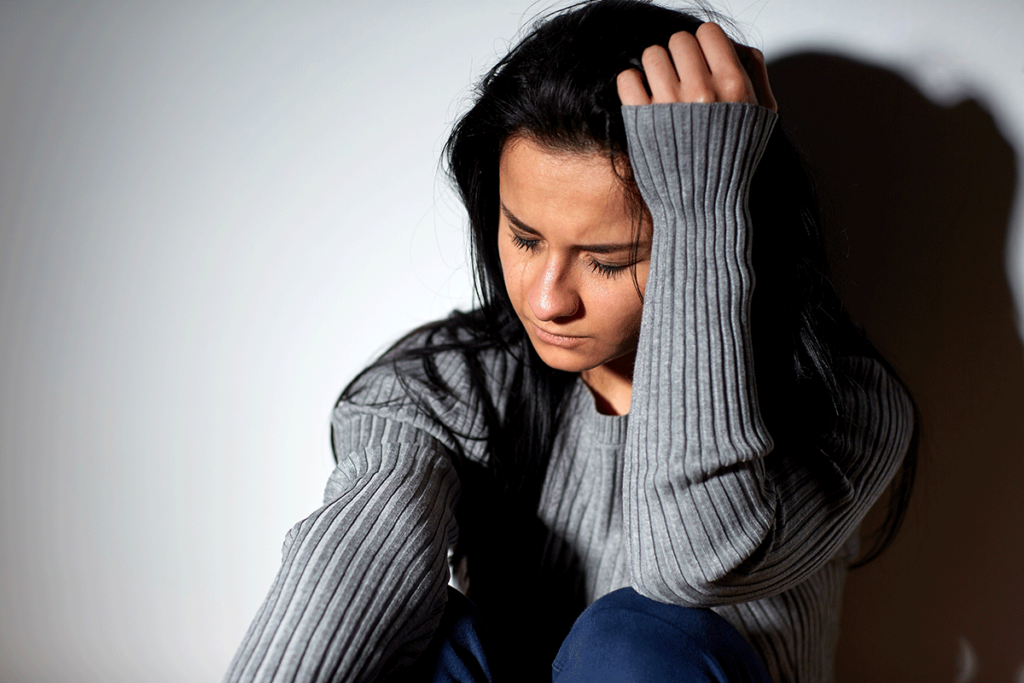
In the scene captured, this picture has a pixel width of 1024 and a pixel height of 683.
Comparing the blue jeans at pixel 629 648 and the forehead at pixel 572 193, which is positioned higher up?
the forehead at pixel 572 193

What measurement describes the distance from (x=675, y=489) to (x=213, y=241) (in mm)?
804

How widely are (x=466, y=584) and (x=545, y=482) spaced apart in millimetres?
229

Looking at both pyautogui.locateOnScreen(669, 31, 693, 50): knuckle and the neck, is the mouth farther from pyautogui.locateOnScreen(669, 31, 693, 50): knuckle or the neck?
pyautogui.locateOnScreen(669, 31, 693, 50): knuckle

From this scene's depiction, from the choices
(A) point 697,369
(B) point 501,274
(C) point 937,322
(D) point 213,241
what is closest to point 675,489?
(A) point 697,369

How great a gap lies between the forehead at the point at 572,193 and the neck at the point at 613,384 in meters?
0.26

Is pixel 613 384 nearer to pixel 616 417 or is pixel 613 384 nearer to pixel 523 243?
pixel 616 417

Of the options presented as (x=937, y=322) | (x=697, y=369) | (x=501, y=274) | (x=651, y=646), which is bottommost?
(x=651, y=646)

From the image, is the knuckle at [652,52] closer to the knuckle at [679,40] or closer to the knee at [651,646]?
the knuckle at [679,40]

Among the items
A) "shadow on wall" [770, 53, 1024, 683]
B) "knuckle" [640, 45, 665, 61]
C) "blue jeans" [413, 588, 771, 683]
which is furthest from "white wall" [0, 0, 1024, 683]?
"blue jeans" [413, 588, 771, 683]

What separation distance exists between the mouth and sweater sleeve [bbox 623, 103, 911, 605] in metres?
0.07

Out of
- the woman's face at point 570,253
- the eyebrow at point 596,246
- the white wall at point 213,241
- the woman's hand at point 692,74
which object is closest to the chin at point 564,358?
the woman's face at point 570,253

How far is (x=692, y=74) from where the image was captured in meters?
0.66

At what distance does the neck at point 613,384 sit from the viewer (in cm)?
92

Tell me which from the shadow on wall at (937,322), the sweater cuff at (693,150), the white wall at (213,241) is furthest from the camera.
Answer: the white wall at (213,241)
